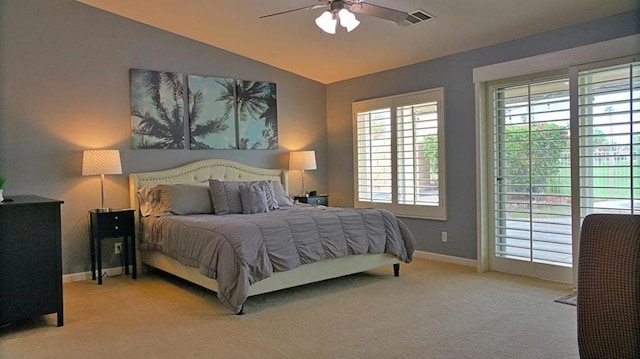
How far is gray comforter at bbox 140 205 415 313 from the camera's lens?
391 centimetres

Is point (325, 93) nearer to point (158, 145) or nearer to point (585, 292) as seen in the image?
point (158, 145)

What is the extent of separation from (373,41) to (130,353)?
4.10 meters

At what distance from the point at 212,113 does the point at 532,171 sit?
3876 millimetres

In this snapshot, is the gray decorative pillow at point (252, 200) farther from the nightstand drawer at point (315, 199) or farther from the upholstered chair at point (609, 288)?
the upholstered chair at point (609, 288)

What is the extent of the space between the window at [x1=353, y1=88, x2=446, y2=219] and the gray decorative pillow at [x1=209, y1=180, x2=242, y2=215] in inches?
80.1

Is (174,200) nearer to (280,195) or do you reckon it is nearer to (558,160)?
(280,195)

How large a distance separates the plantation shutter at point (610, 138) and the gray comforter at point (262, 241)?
1.82 m

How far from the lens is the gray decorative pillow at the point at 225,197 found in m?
5.42

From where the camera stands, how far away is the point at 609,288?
1.91 metres

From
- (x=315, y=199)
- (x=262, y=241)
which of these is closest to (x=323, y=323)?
(x=262, y=241)

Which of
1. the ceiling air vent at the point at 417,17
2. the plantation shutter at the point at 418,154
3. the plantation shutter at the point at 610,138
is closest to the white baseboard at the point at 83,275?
the plantation shutter at the point at 418,154

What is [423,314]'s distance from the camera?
150 inches

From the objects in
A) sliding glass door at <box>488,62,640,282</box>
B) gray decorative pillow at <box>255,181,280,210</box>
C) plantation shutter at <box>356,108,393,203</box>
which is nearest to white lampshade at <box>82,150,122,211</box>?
gray decorative pillow at <box>255,181,280,210</box>

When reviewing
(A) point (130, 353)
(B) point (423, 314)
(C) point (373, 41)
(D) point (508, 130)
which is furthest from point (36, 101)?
(D) point (508, 130)
